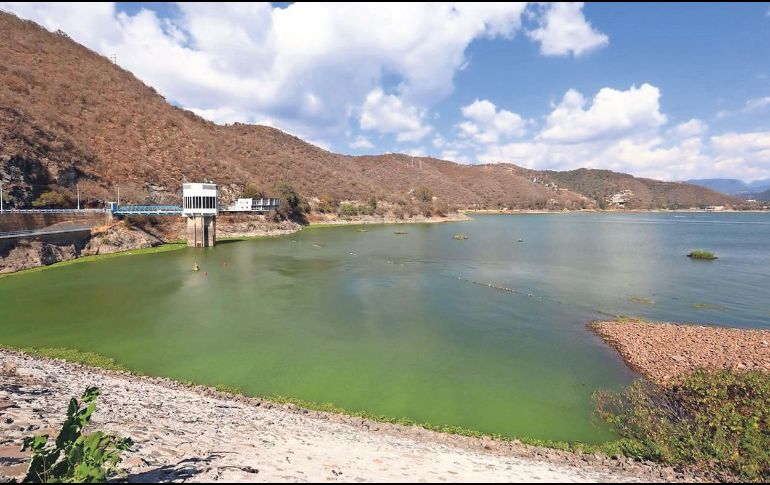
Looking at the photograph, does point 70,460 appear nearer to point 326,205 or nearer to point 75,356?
point 75,356

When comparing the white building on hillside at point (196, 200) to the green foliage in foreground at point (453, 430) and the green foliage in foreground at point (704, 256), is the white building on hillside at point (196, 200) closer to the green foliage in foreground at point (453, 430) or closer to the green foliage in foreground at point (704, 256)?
the green foliage in foreground at point (453, 430)

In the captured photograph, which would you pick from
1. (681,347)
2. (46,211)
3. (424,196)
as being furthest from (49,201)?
(424,196)

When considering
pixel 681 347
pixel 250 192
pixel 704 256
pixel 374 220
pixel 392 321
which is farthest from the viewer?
pixel 374 220

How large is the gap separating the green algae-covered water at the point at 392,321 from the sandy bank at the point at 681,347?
1231 millimetres

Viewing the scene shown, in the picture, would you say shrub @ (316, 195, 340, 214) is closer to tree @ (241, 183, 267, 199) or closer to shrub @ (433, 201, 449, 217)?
tree @ (241, 183, 267, 199)

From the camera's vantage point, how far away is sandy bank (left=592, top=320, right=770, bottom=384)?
59.8ft

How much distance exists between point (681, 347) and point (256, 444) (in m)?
22.4

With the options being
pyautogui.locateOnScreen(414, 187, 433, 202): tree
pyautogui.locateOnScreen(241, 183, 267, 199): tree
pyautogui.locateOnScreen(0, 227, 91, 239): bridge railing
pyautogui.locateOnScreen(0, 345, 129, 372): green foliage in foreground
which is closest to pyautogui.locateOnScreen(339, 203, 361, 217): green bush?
pyautogui.locateOnScreen(241, 183, 267, 199): tree

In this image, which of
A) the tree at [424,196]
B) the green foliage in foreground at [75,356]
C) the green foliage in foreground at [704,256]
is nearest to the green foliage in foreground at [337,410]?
the green foliage in foreground at [75,356]

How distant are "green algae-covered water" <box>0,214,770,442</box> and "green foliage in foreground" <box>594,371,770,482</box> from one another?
51.1 inches

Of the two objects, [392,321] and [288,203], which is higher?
[288,203]

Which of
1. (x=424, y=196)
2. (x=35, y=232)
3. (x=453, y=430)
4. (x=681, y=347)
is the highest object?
(x=424, y=196)

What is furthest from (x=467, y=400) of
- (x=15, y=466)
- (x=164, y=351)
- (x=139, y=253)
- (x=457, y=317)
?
(x=139, y=253)

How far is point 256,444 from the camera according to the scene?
406 inches
